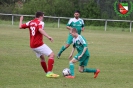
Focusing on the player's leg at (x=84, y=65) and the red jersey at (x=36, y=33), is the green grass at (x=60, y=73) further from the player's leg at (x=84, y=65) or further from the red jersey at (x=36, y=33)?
the red jersey at (x=36, y=33)

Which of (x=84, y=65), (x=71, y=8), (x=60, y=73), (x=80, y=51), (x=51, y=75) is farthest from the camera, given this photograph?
(x=71, y=8)

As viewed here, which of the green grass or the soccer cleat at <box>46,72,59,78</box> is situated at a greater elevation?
the soccer cleat at <box>46,72,59,78</box>

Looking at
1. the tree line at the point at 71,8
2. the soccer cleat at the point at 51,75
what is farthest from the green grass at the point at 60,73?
the tree line at the point at 71,8

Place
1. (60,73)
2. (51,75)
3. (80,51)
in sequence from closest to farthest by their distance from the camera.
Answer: (51,75)
(80,51)
(60,73)

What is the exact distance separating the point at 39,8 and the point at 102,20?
8.99m

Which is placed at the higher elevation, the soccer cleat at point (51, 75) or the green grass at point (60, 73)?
the soccer cleat at point (51, 75)

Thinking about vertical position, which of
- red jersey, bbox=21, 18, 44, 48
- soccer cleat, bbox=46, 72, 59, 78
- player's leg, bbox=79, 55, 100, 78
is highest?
red jersey, bbox=21, 18, 44, 48

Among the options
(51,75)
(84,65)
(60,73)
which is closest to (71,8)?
(60,73)

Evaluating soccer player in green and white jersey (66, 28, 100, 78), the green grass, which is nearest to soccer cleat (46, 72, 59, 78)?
the green grass

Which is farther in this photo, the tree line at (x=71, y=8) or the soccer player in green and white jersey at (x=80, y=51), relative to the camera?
the tree line at (x=71, y=8)

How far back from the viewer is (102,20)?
1715 inches

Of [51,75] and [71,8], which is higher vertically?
[71,8]

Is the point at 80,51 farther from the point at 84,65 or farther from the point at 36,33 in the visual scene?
the point at 36,33

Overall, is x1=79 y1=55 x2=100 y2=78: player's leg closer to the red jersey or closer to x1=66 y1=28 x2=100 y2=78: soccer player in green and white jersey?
x1=66 y1=28 x2=100 y2=78: soccer player in green and white jersey
